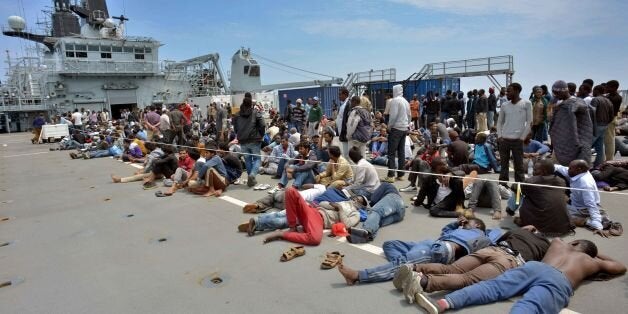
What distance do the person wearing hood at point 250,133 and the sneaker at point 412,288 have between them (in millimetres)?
5333

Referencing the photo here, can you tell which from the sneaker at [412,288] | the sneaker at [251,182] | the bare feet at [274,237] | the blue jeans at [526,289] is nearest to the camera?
the blue jeans at [526,289]

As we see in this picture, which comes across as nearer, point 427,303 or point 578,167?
point 427,303

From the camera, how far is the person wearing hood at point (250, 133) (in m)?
7.99

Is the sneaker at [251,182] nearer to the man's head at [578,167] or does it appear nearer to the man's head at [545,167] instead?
the man's head at [545,167]

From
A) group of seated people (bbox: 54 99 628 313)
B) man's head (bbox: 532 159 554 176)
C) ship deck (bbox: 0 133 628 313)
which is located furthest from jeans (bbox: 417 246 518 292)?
man's head (bbox: 532 159 554 176)

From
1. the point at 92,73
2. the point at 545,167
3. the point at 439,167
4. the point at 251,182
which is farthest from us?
the point at 92,73

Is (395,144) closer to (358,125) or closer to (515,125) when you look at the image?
(358,125)

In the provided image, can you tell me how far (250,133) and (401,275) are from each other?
5.53 metres

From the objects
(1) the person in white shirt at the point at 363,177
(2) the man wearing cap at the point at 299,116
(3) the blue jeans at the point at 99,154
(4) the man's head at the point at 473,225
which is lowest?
(3) the blue jeans at the point at 99,154

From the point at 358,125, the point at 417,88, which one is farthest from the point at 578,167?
the point at 417,88

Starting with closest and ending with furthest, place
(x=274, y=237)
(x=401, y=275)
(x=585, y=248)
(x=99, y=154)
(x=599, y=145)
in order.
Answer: (x=401, y=275) → (x=585, y=248) → (x=274, y=237) → (x=599, y=145) → (x=99, y=154)

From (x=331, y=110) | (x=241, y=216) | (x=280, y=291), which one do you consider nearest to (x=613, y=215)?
(x=280, y=291)

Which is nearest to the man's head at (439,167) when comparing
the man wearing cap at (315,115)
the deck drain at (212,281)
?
the deck drain at (212,281)

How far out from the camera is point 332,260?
3.90m
